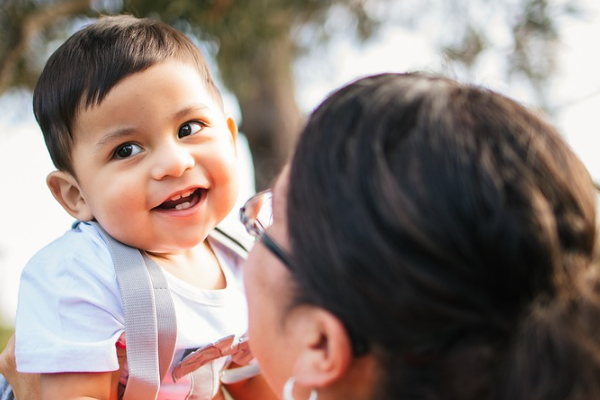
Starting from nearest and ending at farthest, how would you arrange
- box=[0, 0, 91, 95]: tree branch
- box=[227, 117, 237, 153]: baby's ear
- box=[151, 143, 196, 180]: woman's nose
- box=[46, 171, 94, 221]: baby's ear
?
box=[151, 143, 196, 180]: woman's nose → box=[46, 171, 94, 221]: baby's ear → box=[227, 117, 237, 153]: baby's ear → box=[0, 0, 91, 95]: tree branch

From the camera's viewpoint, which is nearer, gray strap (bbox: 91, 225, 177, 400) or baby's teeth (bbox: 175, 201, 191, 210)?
gray strap (bbox: 91, 225, 177, 400)

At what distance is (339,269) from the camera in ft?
3.44

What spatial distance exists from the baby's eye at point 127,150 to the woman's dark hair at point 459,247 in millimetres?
584

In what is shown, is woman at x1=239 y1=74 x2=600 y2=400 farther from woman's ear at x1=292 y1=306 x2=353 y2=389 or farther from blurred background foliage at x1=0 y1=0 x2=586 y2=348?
blurred background foliage at x1=0 y1=0 x2=586 y2=348

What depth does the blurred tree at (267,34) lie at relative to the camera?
10.4 feet

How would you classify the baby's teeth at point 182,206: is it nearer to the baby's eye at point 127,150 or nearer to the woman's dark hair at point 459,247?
the baby's eye at point 127,150

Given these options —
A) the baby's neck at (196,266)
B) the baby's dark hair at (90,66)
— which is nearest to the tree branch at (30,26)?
the baby's dark hair at (90,66)

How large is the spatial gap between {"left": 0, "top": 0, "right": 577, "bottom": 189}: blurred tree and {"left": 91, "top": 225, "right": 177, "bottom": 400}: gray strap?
1.35 m

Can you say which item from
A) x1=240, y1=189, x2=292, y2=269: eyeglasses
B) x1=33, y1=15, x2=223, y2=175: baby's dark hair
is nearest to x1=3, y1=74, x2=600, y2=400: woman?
x1=240, y1=189, x2=292, y2=269: eyeglasses

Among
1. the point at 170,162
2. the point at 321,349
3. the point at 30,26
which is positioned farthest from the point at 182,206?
the point at 30,26

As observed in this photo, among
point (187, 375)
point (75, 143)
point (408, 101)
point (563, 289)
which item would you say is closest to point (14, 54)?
point (75, 143)

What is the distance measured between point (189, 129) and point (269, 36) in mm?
2222

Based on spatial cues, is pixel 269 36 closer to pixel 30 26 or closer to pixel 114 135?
pixel 30 26

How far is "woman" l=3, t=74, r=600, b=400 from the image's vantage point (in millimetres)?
996
